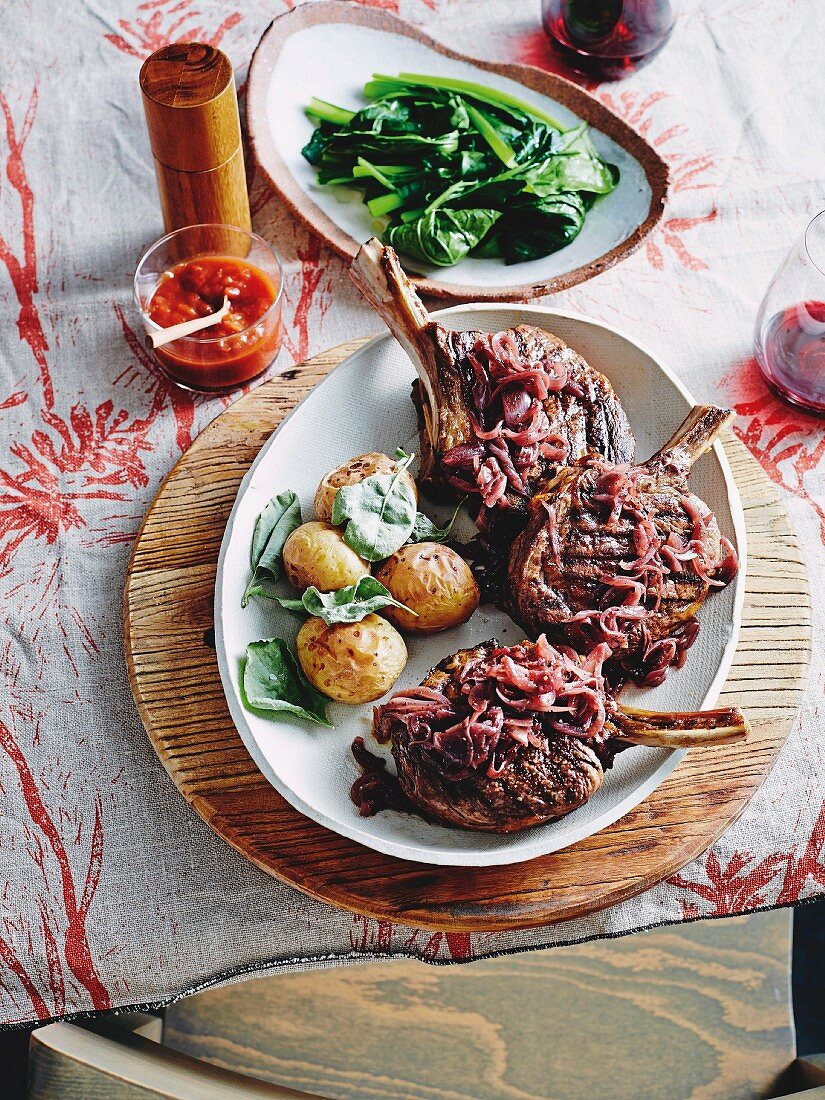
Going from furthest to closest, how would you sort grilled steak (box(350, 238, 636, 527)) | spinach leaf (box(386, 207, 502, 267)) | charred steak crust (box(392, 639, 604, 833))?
spinach leaf (box(386, 207, 502, 267)), grilled steak (box(350, 238, 636, 527)), charred steak crust (box(392, 639, 604, 833))

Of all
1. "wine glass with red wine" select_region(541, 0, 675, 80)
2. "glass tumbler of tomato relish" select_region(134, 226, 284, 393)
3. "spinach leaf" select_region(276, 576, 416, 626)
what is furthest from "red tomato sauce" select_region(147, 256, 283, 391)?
"wine glass with red wine" select_region(541, 0, 675, 80)

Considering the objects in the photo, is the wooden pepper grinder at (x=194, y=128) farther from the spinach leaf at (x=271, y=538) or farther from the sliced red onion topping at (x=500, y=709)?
the sliced red onion topping at (x=500, y=709)

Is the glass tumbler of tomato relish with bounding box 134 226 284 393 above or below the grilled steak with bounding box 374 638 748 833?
above

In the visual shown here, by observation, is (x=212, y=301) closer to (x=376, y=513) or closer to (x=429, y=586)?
(x=376, y=513)

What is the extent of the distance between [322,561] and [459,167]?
5.26ft

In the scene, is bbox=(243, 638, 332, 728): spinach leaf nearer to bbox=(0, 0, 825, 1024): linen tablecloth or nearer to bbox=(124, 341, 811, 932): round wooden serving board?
bbox=(124, 341, 811, 932): round wooden serving board

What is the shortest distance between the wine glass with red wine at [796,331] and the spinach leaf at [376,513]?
1301 mm

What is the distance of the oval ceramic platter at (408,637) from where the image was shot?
84.0 inches

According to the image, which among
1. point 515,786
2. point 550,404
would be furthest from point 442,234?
point 515,786

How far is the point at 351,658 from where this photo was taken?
87.9 inches

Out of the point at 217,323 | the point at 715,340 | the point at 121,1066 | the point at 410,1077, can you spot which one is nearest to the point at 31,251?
the point at 217,323

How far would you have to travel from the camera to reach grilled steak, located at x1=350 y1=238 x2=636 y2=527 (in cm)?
248

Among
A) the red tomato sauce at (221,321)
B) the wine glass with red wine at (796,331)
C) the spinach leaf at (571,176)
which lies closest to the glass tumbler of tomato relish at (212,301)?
the red tomato sauce at (221,321)

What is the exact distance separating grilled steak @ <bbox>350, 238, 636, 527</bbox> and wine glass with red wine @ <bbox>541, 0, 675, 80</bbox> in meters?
1.60
